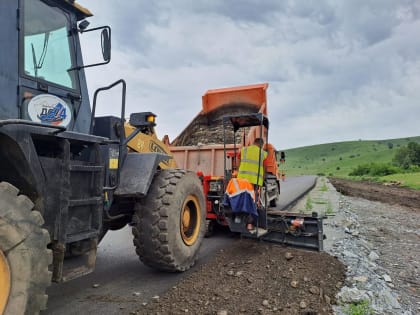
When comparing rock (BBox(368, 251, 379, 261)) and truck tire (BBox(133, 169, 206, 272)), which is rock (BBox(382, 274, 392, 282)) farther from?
truck tire (BBox(133, 169, 206, 272))

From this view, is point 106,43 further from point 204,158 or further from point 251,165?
point 204,158

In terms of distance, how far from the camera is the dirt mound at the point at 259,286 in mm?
3523

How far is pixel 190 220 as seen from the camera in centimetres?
504

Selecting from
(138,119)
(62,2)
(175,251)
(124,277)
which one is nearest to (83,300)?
(124,277)

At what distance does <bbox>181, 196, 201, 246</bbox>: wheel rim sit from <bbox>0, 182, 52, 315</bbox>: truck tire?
2.25 m

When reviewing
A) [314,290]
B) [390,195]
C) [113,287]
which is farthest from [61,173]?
[390,195]

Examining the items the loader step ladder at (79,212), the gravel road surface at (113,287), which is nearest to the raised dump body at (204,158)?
the gravel road surface at (113,287)

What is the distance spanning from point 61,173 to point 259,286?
99.6 inches

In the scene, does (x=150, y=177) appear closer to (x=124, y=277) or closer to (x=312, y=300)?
(x=124, y=277)

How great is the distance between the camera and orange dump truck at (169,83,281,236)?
7363 mm

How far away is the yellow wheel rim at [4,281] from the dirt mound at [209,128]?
662 centimetres

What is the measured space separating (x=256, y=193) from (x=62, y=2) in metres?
4.23

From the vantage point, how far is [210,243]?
6.67m

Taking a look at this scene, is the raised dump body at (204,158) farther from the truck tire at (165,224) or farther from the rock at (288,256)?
the truck tire at (165,224)
